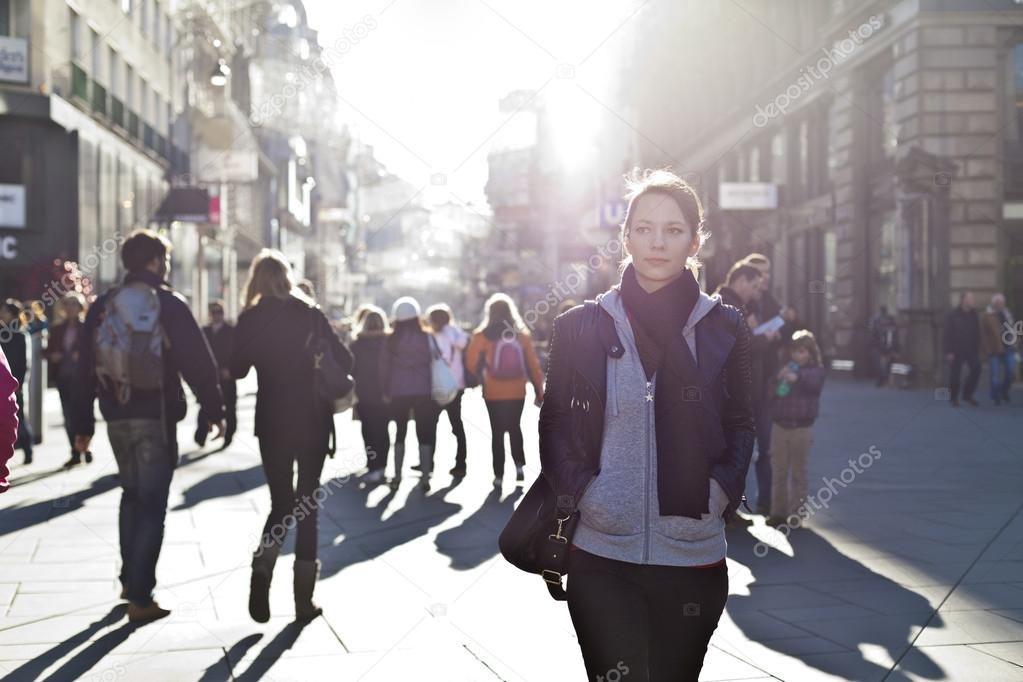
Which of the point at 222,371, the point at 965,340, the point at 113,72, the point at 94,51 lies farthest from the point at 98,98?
the point at 965,340

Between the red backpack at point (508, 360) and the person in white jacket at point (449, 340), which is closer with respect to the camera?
the red backpack at point (508, 360)

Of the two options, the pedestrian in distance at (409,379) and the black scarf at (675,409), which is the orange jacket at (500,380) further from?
the black scarf at (675,409)

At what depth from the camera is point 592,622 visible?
9.88 ft

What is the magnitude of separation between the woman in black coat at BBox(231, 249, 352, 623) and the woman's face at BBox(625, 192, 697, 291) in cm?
329

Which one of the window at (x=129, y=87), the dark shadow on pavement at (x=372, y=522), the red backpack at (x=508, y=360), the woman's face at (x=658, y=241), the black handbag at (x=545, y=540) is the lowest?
the dark shadow on pavement at (x=372, y=522)

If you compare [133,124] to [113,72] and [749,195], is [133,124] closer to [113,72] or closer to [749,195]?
[113,72]

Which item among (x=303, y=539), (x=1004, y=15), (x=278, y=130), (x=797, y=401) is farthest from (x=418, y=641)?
(x=278, y=130)

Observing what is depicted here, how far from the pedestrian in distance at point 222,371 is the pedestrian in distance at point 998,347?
11.4m

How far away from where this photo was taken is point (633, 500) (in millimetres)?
3018

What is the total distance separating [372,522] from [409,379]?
8.23 feet

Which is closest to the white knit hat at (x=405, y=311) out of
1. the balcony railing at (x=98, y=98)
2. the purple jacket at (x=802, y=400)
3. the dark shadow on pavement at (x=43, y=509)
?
the dark shadow on pavement at (x=43, y=509)

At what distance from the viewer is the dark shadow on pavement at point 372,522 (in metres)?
7.77

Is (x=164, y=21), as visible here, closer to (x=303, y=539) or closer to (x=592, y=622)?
(x=303, y=539)

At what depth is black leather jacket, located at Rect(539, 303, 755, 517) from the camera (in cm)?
305
